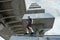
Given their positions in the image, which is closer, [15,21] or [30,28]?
[30,28]

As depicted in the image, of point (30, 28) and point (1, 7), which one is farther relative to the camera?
point (1, 7)

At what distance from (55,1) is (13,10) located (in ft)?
2.40

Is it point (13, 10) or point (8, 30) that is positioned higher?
point (13, 10)

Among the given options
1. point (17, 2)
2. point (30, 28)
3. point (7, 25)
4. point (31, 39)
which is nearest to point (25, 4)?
point (17, 2)

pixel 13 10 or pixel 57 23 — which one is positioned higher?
pixel 13 10

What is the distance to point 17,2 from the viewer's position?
2.48m

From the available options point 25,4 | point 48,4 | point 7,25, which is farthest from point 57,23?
point 7,25

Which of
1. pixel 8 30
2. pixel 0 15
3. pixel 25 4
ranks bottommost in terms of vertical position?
pixel 8 30

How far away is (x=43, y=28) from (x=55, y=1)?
5.64 ft

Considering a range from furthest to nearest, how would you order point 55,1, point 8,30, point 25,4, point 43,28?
point 8,30 < point 55,1 < point 25,4 < point 43,28

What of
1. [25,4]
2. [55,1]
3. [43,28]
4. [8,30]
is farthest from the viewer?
[8,30]

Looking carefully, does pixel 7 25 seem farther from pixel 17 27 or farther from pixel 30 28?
pixel 30 28

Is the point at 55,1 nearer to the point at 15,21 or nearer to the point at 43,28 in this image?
the point at 15,21

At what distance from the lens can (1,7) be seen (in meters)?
2.48
